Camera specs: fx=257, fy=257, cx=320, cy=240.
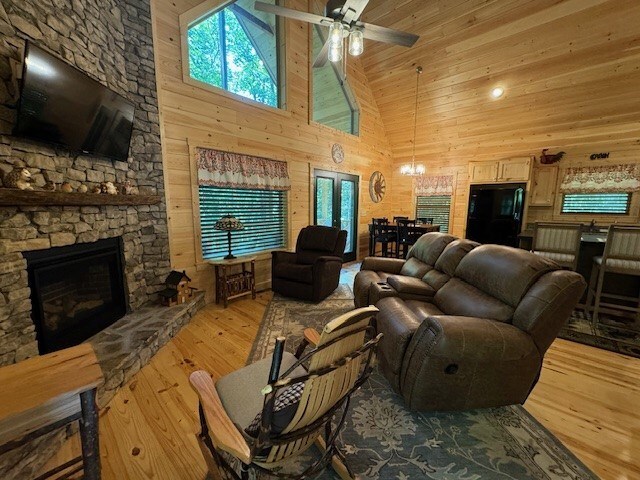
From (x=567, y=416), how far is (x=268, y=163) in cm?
414

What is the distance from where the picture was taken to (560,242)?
3.12 meters

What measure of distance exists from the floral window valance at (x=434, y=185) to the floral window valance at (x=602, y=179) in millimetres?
2047

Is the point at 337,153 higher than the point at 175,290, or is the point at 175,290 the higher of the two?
Result: the point at 337,153

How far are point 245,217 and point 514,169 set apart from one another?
5485 mm

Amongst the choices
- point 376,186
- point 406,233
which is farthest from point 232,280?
point 376,186

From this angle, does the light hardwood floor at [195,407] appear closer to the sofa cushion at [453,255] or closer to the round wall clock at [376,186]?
the sofa cushion at [453,255]

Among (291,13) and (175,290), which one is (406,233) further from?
(175,290)

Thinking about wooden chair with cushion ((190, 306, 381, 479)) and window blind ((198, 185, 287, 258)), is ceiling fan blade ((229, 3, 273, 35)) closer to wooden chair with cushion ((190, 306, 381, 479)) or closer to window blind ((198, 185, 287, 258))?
window blind ((198, 185, 287, 258))

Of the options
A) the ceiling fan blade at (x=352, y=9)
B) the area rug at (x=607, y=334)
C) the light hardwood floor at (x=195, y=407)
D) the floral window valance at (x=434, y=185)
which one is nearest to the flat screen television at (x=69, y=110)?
the light hardwood floor at (x=195, y=407)

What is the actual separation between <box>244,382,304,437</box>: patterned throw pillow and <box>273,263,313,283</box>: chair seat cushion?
8.01 feet

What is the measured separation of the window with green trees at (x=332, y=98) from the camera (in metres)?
5.00

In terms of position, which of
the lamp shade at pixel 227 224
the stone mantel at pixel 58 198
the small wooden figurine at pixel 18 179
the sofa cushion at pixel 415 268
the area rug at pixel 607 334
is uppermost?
the small wooden figurine at pixel 18 179

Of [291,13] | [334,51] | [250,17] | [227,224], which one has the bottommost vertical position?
[227,224]

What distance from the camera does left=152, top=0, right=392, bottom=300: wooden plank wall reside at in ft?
9.85
